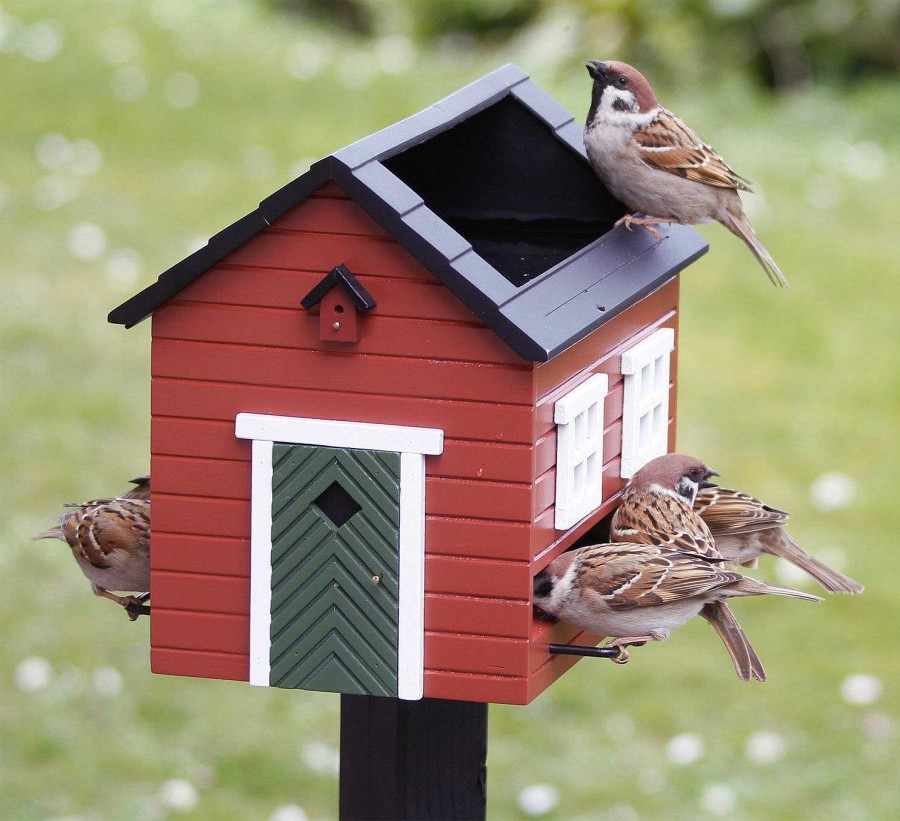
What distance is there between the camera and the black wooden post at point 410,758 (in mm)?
3188

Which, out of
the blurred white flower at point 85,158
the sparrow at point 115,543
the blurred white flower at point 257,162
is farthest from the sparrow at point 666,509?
the blurred white flower at point 85,158

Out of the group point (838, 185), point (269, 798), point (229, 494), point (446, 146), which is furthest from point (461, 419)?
point (838, 185)

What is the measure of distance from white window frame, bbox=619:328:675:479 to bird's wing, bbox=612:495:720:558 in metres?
0.17

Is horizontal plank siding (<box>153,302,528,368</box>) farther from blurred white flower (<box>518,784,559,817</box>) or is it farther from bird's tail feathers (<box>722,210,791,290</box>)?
blurred white flower (<box>518,784,559,817</box>)

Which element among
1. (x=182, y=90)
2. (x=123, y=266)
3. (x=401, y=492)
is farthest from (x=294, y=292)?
(x=182, y=90)

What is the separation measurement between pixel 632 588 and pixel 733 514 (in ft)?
1.83

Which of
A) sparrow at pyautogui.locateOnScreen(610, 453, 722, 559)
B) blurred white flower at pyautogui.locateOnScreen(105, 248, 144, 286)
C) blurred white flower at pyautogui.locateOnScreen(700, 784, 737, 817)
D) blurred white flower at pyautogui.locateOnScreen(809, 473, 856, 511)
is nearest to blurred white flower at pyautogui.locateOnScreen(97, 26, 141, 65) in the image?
blurred white flower at pyautogui.locateOnScreen(105, 248, 144, 286)

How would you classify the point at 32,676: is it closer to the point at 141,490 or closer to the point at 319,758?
the point at 319,758

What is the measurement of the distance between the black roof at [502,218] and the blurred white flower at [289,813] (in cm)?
207

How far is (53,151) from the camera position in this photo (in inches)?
347

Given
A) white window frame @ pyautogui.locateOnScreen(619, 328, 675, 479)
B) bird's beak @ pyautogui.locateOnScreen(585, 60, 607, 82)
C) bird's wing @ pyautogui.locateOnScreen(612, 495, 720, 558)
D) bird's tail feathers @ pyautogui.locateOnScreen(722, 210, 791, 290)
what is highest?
bird's beak @ pyautogui.locateOnScreen(585, 60, 607, 82)

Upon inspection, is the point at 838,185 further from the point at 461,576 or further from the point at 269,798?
the point at 461,576

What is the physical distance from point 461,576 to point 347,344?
43cm

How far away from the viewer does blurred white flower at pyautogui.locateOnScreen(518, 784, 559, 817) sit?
5.10m
